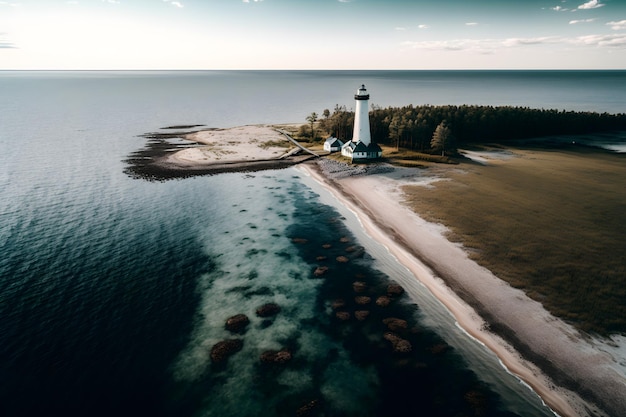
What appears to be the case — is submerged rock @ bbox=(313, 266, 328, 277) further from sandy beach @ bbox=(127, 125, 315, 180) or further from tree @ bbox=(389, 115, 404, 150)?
tree @ bbox=(389, 115, 404, 150)

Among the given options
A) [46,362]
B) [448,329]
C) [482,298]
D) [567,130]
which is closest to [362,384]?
[448,329]

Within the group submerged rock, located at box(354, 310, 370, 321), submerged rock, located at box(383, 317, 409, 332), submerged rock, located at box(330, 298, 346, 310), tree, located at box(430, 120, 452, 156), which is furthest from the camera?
tree, located at box(430, 120, 452, 156)

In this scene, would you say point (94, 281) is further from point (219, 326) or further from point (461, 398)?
point (461, 398)

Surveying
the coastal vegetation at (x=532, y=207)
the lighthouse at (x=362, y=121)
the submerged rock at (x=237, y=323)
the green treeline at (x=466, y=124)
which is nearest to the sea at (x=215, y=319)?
the submerged rock at (x=237, y=323)

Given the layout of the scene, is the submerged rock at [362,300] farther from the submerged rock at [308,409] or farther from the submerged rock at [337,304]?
the submerged rock at [308,409]

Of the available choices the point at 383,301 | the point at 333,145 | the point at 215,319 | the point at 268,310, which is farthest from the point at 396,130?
the point at 215,319

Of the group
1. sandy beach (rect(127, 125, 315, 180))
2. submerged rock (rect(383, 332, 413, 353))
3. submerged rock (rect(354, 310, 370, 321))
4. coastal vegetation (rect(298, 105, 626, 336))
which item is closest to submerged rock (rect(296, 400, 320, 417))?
submerged rock (rect(383, 332, 413, 353))

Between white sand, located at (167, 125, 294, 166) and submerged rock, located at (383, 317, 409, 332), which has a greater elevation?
white sand, located at (167, 125, 294, 166)

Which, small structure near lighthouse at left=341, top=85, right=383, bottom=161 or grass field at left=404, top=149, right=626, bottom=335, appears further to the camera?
small structure near lighthouse at left=341, top=85, right=383, bottom=161
